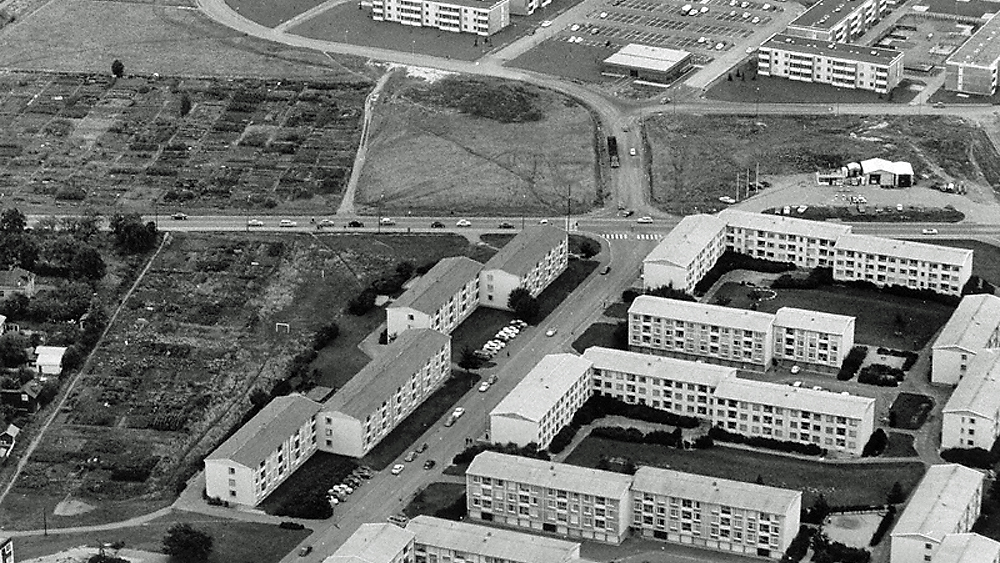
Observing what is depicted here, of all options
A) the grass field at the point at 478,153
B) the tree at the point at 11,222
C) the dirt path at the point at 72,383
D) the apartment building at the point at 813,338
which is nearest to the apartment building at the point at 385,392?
the dirt path at the point at 72,383

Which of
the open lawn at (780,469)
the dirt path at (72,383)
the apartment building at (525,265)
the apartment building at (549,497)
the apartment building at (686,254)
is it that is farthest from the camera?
the apartment building at (686,254)

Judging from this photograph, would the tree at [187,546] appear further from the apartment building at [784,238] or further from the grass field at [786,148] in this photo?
the grass field at [786,148]

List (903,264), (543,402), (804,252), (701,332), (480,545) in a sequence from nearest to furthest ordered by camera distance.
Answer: (480,545), (543,402), (701,332), (903,264), (804,252)

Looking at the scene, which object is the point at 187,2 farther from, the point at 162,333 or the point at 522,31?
the point at 162,333

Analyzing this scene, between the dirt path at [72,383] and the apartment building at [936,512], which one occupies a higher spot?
the apartment building at [936,512]

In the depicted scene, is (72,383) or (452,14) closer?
(72,383)

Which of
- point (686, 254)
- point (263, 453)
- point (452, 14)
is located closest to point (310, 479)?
point (263, 453)

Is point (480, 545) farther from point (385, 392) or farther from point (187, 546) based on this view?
point (385, 392)

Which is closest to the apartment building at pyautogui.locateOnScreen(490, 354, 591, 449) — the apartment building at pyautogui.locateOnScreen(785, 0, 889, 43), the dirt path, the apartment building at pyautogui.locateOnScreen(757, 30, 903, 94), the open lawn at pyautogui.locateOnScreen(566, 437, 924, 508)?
the open lawn at pyautogui.locateOnScreen(566, 437, 924, 508)
